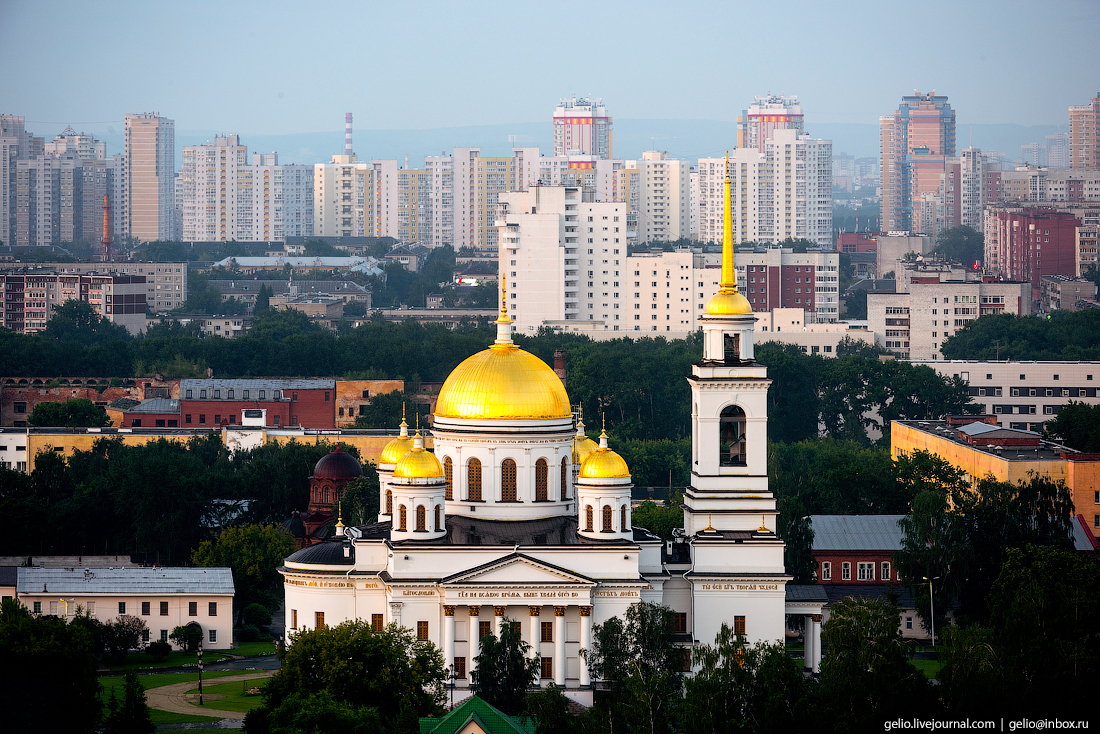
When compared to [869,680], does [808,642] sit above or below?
below

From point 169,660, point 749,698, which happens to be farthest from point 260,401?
point 749,698

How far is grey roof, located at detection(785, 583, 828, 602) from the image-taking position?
5484cm

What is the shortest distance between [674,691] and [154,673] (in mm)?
17304

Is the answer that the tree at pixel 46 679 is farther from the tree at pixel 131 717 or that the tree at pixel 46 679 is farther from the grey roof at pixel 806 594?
the grey roof at pixel 806 594

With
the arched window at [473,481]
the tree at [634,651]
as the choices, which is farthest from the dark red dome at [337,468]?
the tree at [634,651]

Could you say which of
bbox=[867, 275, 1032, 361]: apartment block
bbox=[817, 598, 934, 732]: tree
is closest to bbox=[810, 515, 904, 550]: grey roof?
bbox=[817, 598, 934, 732]: tree

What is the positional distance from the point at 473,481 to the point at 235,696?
842 cm

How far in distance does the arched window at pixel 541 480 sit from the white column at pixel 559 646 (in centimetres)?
415

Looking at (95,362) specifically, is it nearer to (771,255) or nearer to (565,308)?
(565,308)

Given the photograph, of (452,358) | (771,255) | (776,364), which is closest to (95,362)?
(452,358)

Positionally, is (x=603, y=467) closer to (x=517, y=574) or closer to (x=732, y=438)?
(x=517, y=574)

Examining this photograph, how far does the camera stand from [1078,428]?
268 feet

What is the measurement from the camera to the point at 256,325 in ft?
505

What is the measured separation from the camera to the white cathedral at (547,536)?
2058 inches
